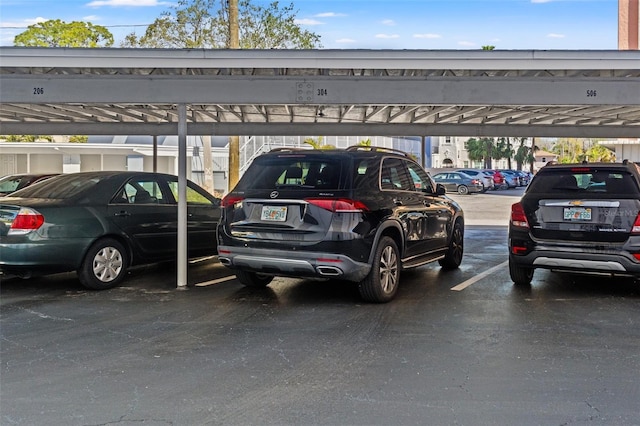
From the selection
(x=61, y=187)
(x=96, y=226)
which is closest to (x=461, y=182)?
(x=61, y=187)

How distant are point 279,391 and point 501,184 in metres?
38.5

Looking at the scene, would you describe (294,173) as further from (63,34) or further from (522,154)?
(522,154)

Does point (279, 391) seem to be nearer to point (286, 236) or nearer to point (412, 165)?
point (286, 236)

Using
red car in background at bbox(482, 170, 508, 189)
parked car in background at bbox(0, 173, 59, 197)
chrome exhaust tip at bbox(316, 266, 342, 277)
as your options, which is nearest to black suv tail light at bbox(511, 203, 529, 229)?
chrome exhaust tip at bbox(316, 266, 342, 277)

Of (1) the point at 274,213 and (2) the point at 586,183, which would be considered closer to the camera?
(1) the point at 274,213

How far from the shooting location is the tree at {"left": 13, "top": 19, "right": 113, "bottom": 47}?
34.4 meters

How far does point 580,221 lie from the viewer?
6680mm

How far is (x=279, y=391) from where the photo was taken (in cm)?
404

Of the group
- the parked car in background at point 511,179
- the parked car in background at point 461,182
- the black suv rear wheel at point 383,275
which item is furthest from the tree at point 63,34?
the black suv rear wheel at point 383,275

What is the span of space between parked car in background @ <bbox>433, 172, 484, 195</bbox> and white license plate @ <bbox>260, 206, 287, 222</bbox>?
97.9 ft

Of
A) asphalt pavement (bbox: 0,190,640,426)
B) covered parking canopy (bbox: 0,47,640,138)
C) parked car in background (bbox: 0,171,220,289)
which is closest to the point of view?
asphalt pavement (bbox: 0,190,640,426)

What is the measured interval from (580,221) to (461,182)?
29.6m

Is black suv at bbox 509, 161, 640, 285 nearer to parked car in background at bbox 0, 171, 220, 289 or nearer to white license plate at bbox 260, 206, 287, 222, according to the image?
white license plate at bbox 260, 206, 287, 222

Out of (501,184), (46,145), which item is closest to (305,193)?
(46,145)
